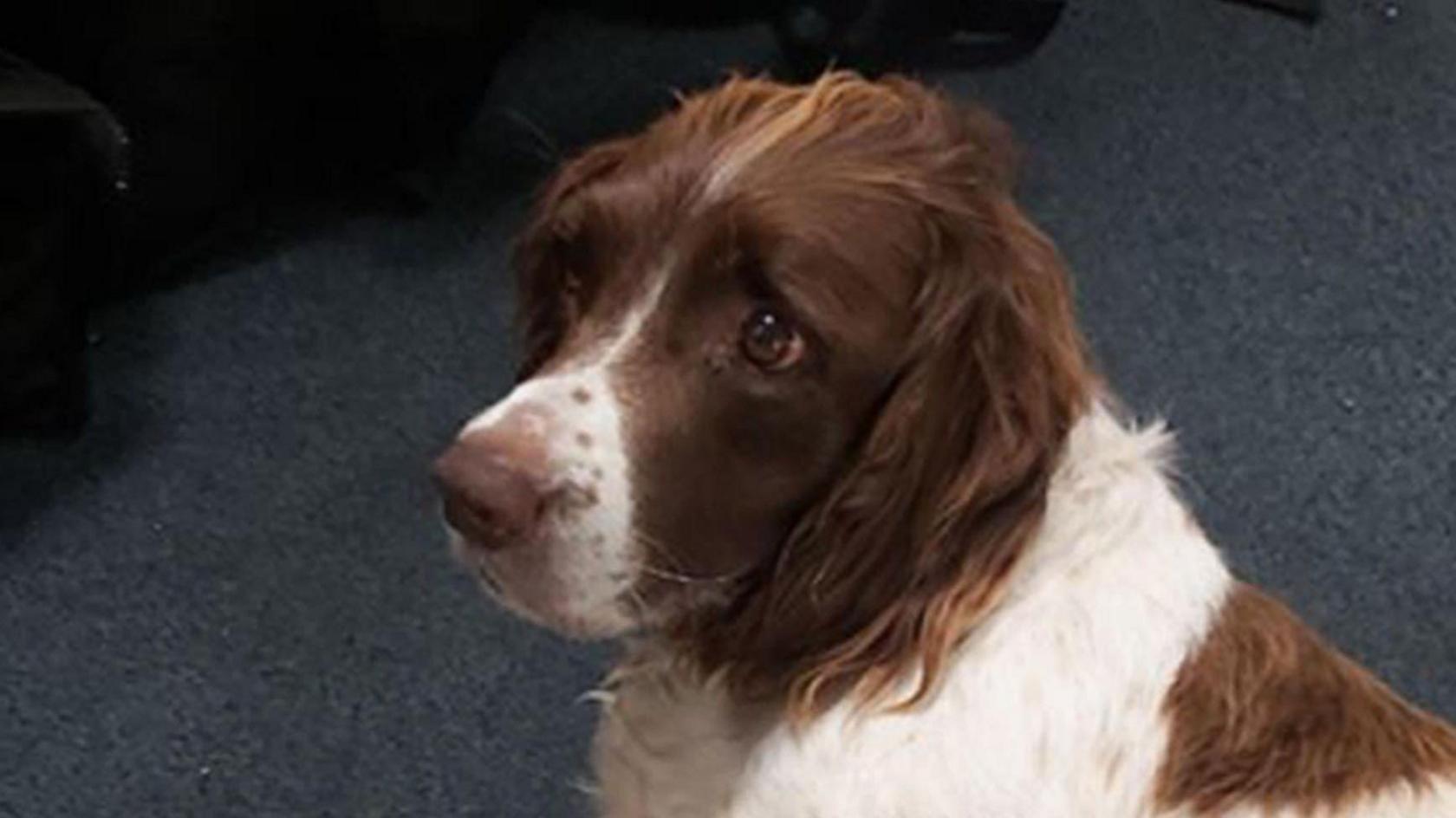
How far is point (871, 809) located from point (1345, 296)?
139 centimetres

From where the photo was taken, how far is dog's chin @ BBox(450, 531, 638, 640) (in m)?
1.33

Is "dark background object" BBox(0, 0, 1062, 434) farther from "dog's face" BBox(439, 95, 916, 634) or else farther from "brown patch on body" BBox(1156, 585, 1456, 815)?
"brown patch on body" BBox(1156, 585, 1456, 815)

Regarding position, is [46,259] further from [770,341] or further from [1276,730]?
[1276,730]

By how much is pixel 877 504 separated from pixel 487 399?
114 cm

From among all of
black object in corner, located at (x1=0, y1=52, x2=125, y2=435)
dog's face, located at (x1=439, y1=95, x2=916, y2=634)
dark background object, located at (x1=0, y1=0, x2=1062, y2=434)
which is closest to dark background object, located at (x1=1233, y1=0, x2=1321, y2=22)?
dark background object, located at (x1=0, y1=0, x2=1062, y2=434)

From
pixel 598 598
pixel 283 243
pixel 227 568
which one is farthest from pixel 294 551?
pixel 598 598

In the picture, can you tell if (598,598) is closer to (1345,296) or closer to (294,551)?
(294,551)

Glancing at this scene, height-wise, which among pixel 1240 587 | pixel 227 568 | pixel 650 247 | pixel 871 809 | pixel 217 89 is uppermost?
pixel 650 247

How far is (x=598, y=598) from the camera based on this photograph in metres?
1.35

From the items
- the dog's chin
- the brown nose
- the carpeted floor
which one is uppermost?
the brown nose

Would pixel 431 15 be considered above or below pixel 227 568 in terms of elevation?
above

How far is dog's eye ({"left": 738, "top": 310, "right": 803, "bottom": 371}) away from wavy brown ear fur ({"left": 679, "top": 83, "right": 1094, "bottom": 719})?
0.06 metres

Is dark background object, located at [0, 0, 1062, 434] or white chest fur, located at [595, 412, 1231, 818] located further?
dark background object, located at [0, 0, 1062, 434]

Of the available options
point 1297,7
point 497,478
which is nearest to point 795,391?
point 497,478
